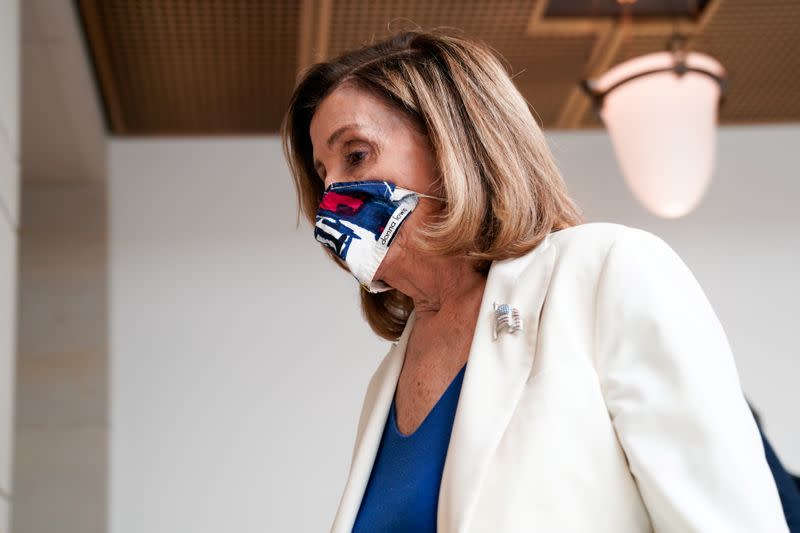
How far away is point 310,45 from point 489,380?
3140mm

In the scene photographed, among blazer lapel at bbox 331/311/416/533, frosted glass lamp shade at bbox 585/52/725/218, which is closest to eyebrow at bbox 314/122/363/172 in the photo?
blazer lapel at bbox 331/311/416/533

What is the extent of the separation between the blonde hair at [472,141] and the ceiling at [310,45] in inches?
86.1

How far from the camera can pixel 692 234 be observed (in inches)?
196

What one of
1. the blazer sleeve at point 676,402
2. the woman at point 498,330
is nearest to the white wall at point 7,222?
the woman at point 498,330

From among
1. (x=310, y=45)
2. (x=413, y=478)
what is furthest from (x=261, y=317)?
(x=413, y=478)

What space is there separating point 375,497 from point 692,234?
3.70 m

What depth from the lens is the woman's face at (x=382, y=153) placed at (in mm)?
1638

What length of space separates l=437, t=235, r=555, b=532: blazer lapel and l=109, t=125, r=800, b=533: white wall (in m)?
3.13

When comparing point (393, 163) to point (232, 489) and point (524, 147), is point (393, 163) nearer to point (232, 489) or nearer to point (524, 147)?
point (524, 147)

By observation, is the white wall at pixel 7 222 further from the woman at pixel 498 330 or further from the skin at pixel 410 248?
the skin at pixel 410 248

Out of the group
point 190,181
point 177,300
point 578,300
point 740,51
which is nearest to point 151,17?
point 190,181

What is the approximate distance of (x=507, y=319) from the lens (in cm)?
141

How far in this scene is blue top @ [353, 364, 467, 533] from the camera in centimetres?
139

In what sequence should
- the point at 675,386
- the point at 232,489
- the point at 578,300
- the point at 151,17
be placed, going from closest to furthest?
the point at 675,386 < the point at 578,300 < the point at 151,17 < the point at 232,489
